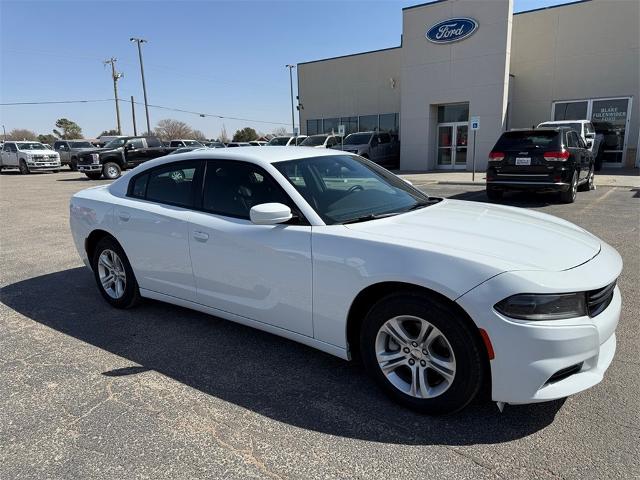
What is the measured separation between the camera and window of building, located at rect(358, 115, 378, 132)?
28.5 m

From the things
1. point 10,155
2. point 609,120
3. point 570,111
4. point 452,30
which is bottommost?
point 10,155

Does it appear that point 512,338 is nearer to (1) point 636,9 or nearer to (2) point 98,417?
(2) point 98,417

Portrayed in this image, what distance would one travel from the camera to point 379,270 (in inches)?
108

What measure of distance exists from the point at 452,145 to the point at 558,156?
1193 centimetres

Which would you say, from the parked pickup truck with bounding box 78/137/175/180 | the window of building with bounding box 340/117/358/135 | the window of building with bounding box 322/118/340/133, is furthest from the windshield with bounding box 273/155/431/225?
the window of building with bounding box 322/118/340/133

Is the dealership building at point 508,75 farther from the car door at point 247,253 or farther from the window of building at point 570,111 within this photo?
the car door at point 247,253

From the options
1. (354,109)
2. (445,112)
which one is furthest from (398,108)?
(445,112)

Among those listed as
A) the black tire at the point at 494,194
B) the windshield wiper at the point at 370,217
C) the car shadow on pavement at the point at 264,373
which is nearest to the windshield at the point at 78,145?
the black tire at the point at 494,194

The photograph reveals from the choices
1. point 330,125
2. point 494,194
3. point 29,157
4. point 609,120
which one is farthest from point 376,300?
point 29,157

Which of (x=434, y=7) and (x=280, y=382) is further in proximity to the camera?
(x=434, y=7)

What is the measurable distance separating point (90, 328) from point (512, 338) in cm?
355

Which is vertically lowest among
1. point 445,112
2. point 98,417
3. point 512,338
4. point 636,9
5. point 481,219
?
point 98,417

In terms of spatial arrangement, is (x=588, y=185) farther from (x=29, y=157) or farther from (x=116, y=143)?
(x=29, y=157)

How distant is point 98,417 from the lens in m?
2.86
